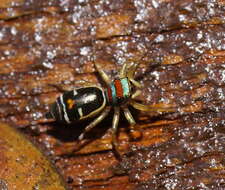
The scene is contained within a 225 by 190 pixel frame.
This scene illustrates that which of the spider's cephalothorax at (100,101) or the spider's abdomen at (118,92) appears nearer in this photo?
the spider's cephalothorax at (100,101)

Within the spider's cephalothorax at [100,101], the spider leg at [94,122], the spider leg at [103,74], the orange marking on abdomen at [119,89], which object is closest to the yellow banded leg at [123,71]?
the spider's cephalothorax at [100,101]

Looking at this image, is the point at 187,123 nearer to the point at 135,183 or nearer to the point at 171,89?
the point at 171,89

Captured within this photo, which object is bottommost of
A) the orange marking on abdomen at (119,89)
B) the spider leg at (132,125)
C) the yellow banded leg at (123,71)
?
the spider leg at (132,125)

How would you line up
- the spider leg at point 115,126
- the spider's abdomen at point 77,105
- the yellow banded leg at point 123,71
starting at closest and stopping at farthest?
the spider's abdomen at point 77,105 → the spider leg at point 115,126 → the yellow banded leg at point 123,71

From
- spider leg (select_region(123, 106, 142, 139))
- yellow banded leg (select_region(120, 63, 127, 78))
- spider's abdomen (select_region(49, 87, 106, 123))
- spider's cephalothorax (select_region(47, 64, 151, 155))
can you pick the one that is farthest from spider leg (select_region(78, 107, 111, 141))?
yellow banded leg (select_region(120, 63, 127, 78))

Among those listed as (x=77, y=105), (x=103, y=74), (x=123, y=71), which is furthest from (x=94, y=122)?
(x=123, y=71)

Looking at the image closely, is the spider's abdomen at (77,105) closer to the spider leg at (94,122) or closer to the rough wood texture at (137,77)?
the spider leg at (94,122)

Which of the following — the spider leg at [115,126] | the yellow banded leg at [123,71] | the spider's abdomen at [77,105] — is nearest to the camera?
the spider's abdomen at [77,105]

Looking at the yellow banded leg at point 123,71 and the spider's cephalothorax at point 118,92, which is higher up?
the yellow banded leg at point 123,71
